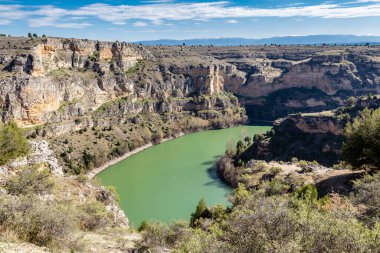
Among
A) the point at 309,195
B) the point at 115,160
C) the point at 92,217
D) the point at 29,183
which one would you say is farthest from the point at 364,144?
the point at 115,160

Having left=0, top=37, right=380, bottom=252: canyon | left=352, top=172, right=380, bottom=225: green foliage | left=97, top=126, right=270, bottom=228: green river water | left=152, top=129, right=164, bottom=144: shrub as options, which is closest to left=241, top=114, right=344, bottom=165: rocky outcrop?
left=0, top=37, right=380, bottom=252: canyon

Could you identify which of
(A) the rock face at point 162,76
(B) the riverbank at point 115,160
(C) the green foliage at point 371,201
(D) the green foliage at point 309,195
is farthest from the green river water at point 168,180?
(C) the green foliage at point 371,201

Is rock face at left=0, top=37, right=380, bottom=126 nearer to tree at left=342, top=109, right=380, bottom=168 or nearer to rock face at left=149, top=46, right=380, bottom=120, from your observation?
rock face at left=149, top=46, right=380, bottom=120

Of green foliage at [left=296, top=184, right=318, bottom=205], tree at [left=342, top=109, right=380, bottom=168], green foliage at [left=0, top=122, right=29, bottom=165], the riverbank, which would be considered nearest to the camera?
green foliage at [left=296, top=184, right=318, bottom=205]

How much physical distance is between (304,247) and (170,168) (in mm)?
46681

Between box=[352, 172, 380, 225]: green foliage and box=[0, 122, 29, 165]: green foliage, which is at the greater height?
box=[352, 172, 380, 225]: green foliage

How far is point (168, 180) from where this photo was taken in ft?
160

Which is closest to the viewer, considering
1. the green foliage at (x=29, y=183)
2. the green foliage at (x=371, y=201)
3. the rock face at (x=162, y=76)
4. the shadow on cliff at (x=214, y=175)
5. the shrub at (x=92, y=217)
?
the green foliage at (x=371, y=201)

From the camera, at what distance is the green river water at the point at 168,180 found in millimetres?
37906

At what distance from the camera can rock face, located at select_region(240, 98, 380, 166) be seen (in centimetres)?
4756

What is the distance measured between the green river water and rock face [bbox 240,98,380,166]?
784 centimetres

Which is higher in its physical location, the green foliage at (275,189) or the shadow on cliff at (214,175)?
the green foliage at (275,189)

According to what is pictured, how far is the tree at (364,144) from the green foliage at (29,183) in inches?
689

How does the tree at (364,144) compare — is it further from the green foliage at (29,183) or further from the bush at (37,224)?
the bush at (37,224)
